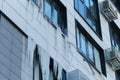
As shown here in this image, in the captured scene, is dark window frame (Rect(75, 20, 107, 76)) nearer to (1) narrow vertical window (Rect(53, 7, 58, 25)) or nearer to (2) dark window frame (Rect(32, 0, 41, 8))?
(1) narrow vertical window (Rect(53, 7, 58, 25))

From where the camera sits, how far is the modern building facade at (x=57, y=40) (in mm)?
15086

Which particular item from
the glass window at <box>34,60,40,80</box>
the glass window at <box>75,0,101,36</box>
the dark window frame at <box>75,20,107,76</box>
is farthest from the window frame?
the glass window at <box>75,0,101,36</box>

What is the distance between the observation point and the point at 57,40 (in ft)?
59.7

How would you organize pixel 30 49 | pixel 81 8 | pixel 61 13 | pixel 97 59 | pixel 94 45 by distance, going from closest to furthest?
pixel 30 49 < pixel 61 13 < pixel 81 8 < pixel 94 45 < pixel 97 59

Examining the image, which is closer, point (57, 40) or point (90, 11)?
point (57, 40)

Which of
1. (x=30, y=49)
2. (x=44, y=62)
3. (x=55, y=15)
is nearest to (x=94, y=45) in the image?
(x=55, y=15)

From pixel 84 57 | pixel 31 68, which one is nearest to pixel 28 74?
pixel 31 68

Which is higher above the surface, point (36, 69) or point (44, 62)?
point (44, 62)

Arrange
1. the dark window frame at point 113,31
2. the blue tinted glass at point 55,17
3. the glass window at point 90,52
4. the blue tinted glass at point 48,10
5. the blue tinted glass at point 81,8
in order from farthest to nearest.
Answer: the dark window frame at point 113,31
the blue tinted glass at point 81,8
the glass window at point 90,52
the blue tinted glass at point 55,17
the blue tinted glass at point 48,10

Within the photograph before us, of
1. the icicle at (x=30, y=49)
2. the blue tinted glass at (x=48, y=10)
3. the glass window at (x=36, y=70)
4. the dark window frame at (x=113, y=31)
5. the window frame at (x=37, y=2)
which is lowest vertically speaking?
the glass window at (x=36, y=70)

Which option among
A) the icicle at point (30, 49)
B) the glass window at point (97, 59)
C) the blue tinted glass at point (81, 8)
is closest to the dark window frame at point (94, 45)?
the glass window at point (97, 59)

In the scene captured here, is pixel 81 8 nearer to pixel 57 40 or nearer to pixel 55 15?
pixel 55 15

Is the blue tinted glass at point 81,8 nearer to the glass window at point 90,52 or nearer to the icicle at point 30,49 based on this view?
the glass window at point 90,52

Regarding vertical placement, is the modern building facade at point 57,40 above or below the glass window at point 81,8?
below
